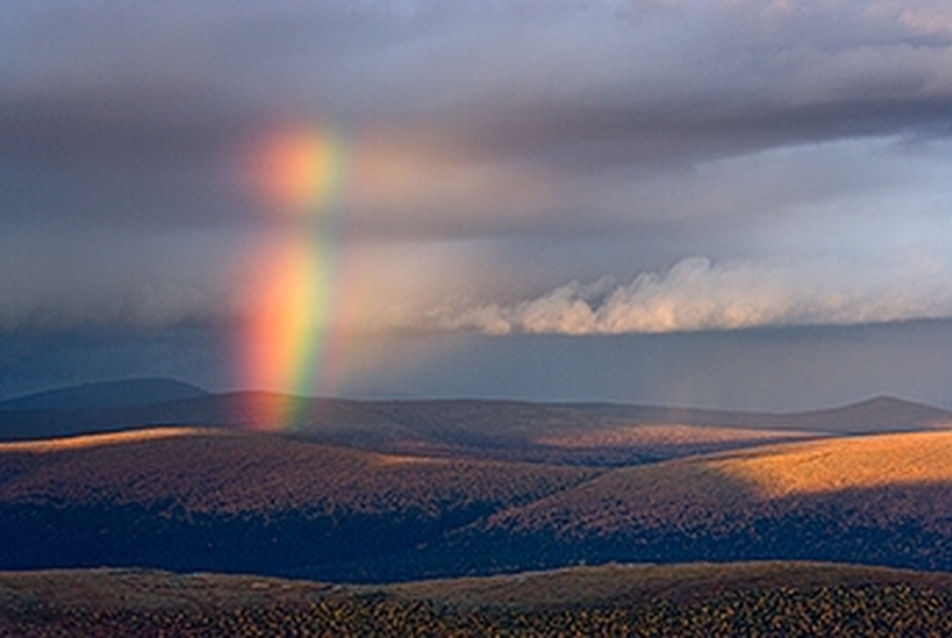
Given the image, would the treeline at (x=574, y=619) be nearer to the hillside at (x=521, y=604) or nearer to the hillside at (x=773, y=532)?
the hillside at (x=521, y=604)

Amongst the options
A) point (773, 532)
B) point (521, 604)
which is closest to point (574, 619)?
point (521, 604)

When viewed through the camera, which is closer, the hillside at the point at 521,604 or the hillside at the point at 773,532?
the hillside at the point at 521,604

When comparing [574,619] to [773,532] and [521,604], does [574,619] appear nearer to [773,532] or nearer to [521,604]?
[521,604]

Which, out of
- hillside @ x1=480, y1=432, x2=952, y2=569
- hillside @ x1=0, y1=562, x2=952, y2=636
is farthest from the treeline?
hillside @ x1=480, y1=432, x2=952, y2=569

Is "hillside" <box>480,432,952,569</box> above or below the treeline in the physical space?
below

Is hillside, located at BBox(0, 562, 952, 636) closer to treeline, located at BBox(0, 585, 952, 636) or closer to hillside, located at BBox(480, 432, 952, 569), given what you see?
treeline, located at BBox(0, 585, 952, 636)

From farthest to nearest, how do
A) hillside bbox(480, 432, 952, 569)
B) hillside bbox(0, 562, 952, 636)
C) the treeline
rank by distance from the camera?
hillside bbox(480, 432, 952, 569)
hillside bbox(0, 562, 952, 636)
the treeline

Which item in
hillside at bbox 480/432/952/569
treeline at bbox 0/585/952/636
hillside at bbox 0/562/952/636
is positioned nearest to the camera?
treeline at bbox 0/585/952/636

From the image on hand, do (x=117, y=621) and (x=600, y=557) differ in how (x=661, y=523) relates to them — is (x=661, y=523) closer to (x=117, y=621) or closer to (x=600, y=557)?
(x=600, y=557)

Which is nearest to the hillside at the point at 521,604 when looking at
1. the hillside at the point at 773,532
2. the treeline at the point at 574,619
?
the treeline at the point at 574,619
